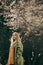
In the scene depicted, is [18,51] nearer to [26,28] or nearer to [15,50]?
[15,50]

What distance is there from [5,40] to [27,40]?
1312 mm

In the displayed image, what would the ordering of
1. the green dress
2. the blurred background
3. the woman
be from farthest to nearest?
the blurred background
the green dress
the woman

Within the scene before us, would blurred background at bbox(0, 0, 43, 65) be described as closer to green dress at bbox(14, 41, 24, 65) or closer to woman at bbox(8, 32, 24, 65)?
green dress at bbox(14, 41, 24, 65)

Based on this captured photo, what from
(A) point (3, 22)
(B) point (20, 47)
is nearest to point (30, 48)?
(A) point (3, 22)

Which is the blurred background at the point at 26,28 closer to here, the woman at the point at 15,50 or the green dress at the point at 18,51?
the green dress at the point at 18,51

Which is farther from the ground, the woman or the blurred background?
the blurred background

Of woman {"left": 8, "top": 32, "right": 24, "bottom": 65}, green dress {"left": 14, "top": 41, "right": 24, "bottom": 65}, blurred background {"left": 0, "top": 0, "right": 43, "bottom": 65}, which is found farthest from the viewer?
blurred background {"left": 0, "top": 0, "right": 43, "bottom": 65}

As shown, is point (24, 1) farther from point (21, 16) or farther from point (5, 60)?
point (5, 60)

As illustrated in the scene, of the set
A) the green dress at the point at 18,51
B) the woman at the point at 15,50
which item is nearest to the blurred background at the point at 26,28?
the green dress at the point at 18,51

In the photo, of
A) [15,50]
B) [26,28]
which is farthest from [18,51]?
[26,28]

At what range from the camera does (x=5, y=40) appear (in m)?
22.7

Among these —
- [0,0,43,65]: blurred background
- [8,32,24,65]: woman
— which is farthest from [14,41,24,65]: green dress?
[0,0,43,65]: blurred background

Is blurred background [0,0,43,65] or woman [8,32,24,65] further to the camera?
blurred background [0,0,43,65]

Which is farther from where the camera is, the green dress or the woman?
the green dress
